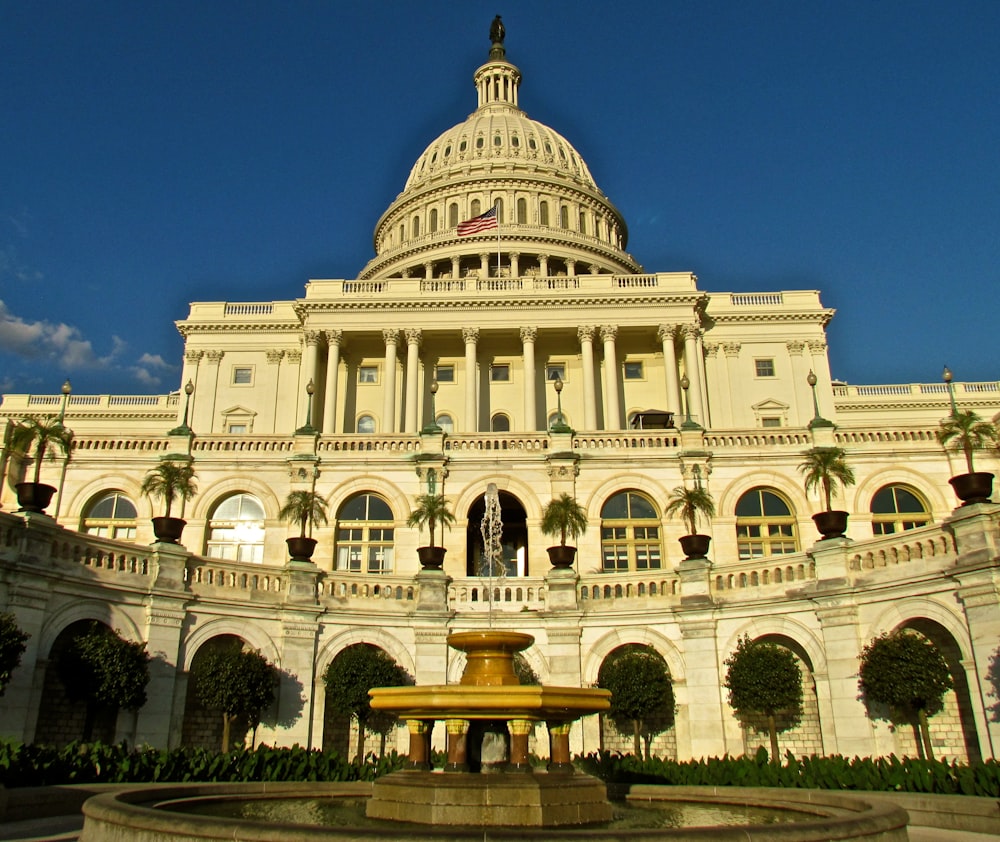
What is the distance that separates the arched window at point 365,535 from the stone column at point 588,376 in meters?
32.6

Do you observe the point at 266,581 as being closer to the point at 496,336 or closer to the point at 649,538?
the point at 649,538

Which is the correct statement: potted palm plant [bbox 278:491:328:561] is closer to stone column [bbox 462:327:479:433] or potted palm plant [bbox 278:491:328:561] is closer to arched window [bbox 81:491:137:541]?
arched window [bbox 81:491:137:541]

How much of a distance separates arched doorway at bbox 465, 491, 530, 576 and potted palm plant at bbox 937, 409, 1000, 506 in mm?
17807

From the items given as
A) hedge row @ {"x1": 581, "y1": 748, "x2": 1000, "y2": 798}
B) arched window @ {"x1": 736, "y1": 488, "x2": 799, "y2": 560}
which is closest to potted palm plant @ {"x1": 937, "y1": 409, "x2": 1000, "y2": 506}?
arched window @ {"x1": 736, "y1": 488, "x2": 799, "y2": 560}

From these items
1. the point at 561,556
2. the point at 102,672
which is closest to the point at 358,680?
the point at 102,672

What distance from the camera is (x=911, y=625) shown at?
81.9 ft

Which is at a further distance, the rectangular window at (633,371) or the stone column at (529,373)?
the rectangular window at (633,371)

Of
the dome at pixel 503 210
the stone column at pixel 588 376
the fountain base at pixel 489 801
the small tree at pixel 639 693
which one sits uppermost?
the dome at pixel 503 210

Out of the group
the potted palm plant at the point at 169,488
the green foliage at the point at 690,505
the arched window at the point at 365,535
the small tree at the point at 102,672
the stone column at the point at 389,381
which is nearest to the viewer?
the small tree at the point at 102,672

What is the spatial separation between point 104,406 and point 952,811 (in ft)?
251

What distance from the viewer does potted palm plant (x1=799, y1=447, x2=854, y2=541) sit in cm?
2667

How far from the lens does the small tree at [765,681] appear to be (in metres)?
25.4

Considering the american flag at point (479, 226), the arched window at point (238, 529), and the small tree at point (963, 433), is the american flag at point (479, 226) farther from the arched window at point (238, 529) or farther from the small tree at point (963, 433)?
the small tree at point (963, 433)

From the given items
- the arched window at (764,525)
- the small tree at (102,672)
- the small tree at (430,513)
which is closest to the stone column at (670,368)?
the arched window at (764,525)
